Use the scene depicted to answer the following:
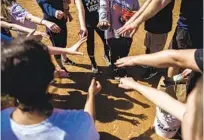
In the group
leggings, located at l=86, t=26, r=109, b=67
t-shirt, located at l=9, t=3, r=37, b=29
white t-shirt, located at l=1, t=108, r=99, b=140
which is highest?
t-shirt, located at l=9, t=3, r=37, b=29

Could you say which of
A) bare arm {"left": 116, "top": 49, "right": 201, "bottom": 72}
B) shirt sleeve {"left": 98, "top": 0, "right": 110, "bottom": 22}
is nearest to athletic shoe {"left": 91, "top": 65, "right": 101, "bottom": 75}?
shirt sleeve {"left": 98, "top": 0, "right": 110, "bottom": 22}

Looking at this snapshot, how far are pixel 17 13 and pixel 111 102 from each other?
1508mm

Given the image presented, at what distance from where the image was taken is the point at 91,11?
175 inches

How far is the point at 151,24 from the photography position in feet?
→ 14.6

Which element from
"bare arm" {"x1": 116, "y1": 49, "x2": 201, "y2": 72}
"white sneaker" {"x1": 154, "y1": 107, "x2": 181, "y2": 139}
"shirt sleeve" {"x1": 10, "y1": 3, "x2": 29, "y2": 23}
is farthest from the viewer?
"shirt sleeve" {"x1": 10, "y1": 3, "x2": 29, "y2": 23}

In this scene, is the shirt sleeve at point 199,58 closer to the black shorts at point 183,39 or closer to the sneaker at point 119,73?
the black shorts at point 183,39

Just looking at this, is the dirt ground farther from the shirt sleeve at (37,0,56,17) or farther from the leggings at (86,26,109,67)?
the shirt sleeve at (37,0,56,17)

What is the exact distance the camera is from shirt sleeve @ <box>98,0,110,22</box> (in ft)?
14.0

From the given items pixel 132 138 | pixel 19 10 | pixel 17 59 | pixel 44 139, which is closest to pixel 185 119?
pixel 44 139

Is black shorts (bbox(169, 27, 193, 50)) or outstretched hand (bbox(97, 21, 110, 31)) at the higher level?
outstretched hand (bbox(97, 21, 110, 31))

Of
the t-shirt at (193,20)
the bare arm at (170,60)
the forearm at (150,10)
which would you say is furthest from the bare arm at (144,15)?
the bare arm at (170,60)

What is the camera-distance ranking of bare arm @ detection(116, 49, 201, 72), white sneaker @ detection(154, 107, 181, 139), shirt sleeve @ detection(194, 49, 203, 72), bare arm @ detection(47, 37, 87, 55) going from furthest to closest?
white sneaker @ detection(154, 107, 181, 139)
bare arm @ detection(47, 37, 87, 55)
bare arm @ detection(116, 49, 201, 72)
shirt sleeve @ detection(194, 49, 203, 72)

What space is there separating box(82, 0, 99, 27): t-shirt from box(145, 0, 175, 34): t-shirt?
0.62 meters

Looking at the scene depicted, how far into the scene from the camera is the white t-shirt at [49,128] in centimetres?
203
